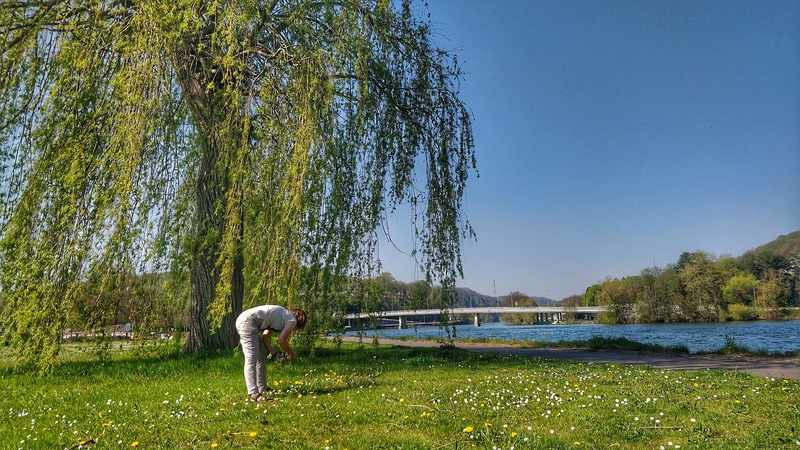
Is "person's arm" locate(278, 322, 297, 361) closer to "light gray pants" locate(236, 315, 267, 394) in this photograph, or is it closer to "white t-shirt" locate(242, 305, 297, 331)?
"white t-shirt" locate(242, 305, 297, 331)

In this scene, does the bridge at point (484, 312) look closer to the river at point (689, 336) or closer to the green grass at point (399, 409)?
the river at point (689, 336)

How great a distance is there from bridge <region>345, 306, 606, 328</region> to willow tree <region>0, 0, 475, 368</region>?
65.7 inches

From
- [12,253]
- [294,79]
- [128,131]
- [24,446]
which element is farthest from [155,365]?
[294,79]

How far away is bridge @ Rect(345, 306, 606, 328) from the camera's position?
9047mm

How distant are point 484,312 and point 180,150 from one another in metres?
56.5

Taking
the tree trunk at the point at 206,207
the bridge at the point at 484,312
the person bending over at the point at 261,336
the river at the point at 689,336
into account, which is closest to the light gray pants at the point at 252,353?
the person bending over at the point at 261,336

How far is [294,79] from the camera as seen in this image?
22.5ft

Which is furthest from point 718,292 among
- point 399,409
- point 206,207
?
point 399,409

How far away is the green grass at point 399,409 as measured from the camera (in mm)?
3822

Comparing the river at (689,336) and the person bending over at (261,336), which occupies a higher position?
the person bending over at (261,336)

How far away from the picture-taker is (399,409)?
4.77 meters

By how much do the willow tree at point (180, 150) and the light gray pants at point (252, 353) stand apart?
44cm

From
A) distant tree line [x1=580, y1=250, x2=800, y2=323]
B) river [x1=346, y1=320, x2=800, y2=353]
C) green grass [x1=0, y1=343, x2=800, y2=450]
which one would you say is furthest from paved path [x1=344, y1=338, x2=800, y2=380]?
distant tree line [x1=580, y1=250, x2=800, y2=323]

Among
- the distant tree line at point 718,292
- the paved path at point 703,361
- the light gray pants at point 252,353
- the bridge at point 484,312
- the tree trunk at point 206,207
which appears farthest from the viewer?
the distant tree line at point 718,292
